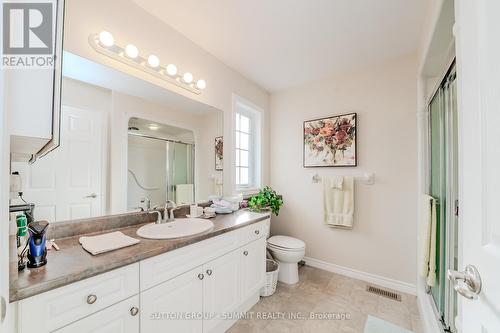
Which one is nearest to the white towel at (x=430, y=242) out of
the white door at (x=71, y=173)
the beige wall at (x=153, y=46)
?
the beige wall at (x=153, y=46)

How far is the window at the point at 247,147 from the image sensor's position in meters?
2.64

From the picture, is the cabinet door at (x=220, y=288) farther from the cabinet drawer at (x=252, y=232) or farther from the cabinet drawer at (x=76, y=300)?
the cabinet drawer at (x=76, y=300)

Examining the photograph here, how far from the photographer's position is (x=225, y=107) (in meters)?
2.25

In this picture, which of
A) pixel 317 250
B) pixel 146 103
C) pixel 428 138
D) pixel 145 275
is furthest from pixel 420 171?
pixel 146 103

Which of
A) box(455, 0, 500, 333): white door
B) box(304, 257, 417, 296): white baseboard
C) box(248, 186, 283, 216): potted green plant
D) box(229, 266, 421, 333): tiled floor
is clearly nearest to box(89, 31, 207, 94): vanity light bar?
box(248, 186, 283, 216): potted green plant

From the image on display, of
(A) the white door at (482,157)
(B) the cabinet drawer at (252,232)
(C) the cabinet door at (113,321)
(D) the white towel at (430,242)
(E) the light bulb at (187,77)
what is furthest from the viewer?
(E) the light bulb at (187,77)

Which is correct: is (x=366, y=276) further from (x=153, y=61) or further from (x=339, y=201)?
(x=153, y=61)

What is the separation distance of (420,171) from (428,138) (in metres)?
0.30

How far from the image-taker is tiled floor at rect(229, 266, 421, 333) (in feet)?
5.27

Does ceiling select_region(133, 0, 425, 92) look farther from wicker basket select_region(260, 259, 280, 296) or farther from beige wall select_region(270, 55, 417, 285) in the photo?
wicker basket select_region(260, 259, 280, 296)

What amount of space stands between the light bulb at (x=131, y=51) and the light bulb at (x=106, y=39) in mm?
95

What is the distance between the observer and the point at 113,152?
4.63 ft

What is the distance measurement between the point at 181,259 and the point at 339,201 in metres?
1.87

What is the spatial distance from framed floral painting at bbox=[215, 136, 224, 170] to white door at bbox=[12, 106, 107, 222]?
1002mm
